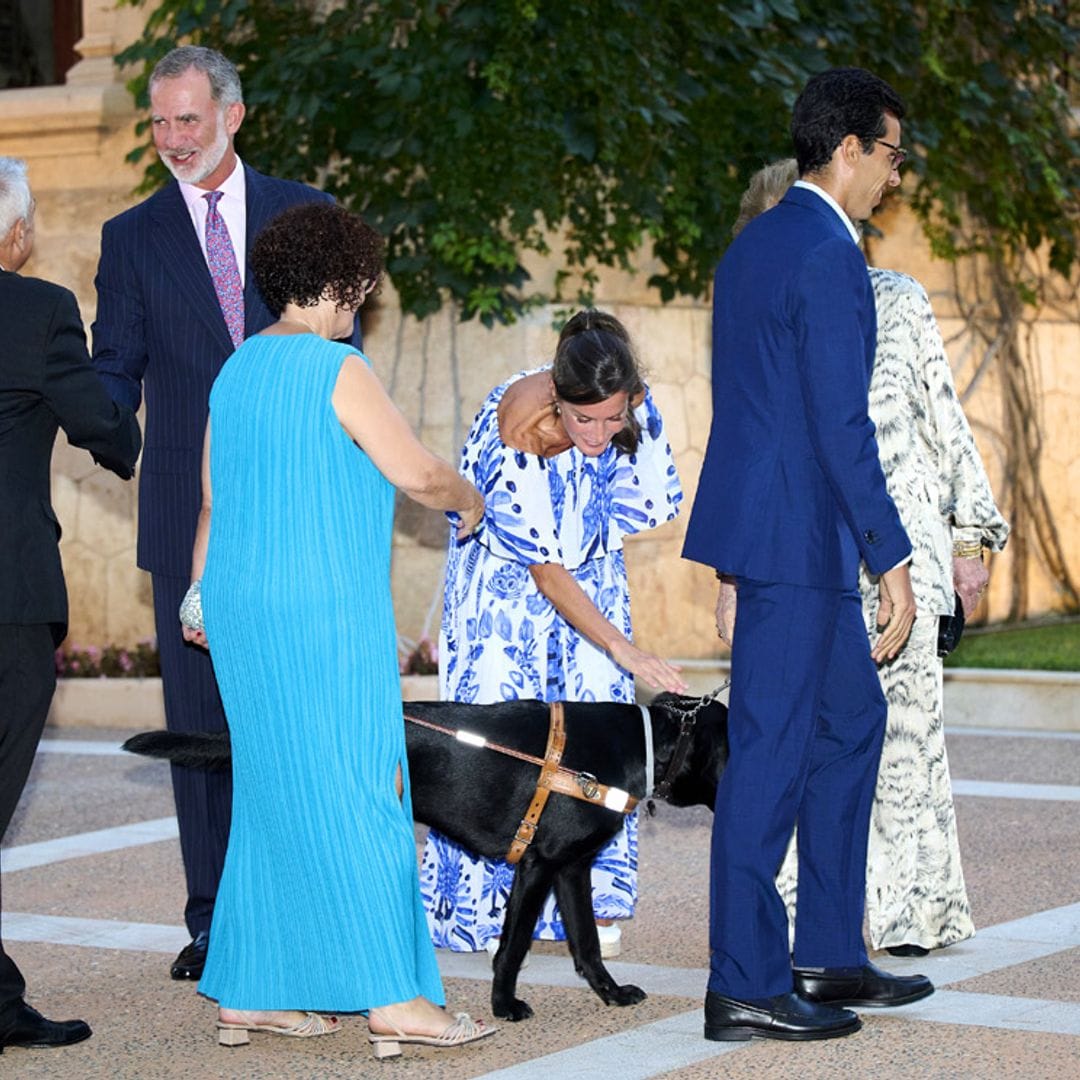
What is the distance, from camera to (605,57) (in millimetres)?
11227

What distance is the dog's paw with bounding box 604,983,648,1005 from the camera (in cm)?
512

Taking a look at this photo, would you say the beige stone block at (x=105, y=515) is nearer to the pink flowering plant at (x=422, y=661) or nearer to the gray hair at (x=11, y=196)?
the pink flowering plant at (x=422, y=661)

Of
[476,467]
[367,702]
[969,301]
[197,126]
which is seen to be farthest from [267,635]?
[969,301]

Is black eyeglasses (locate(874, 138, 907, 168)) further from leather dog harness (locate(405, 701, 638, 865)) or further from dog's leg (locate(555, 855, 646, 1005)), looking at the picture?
dog's leg (locate(555, 855, 646, 1005))

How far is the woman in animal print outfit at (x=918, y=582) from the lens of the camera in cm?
560

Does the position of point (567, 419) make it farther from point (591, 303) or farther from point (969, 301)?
point (969, 301)

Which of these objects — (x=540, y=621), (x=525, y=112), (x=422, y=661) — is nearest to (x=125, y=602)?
(x=422, y=661)

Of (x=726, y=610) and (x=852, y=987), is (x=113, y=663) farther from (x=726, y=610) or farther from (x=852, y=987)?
(x=852, y=987)

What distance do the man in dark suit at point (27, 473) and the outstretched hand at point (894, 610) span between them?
5.78ft

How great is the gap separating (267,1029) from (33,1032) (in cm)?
55

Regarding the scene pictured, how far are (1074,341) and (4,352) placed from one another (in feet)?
38.5

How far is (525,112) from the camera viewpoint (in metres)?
11.3

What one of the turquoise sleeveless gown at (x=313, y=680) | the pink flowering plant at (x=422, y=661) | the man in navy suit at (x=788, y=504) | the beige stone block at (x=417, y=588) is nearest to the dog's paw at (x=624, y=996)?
the man in navy suit at (x=788, y=504)

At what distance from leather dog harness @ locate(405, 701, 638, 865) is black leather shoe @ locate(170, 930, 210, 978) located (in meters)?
1.02
